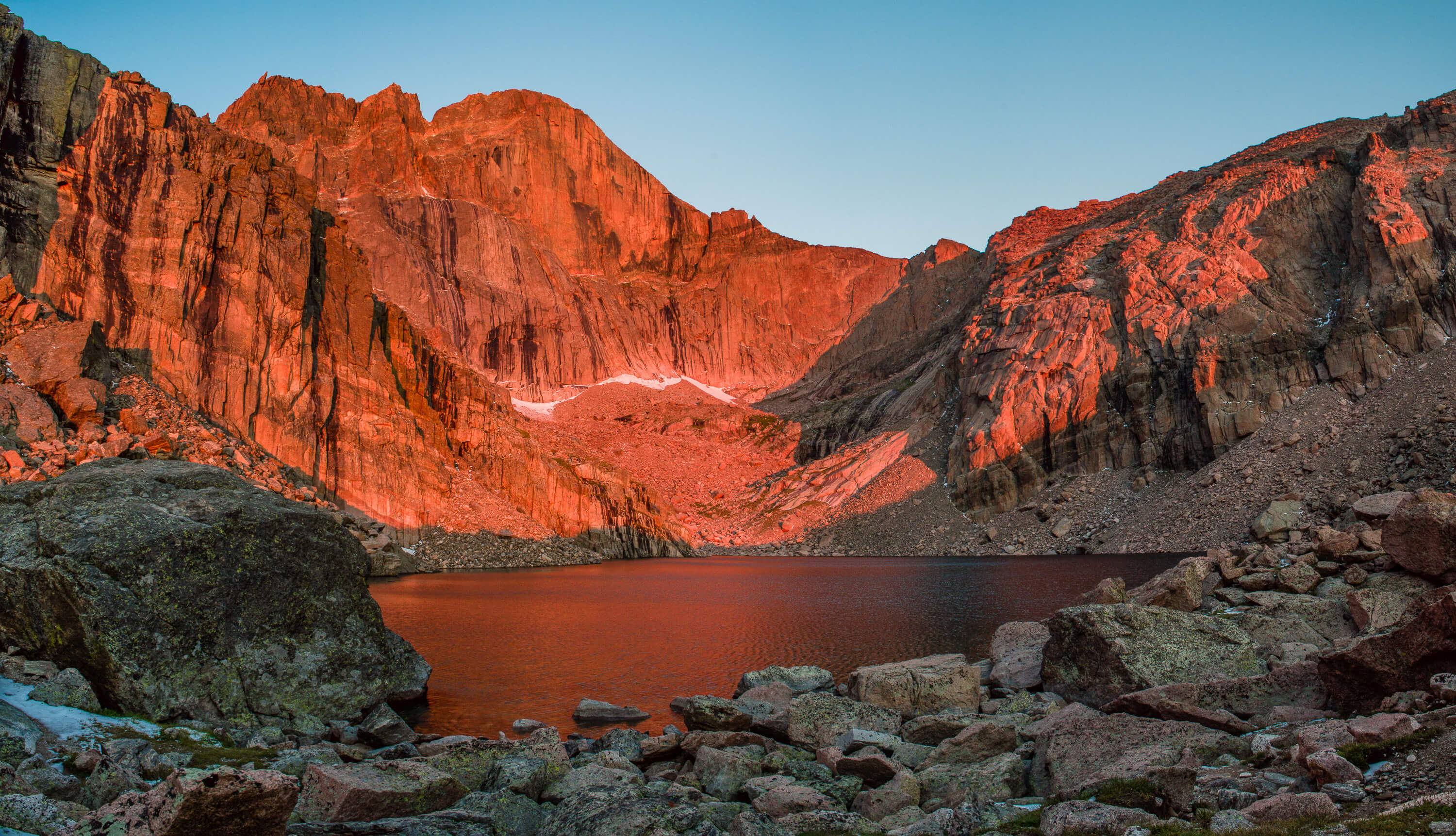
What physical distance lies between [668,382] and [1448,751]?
17113 cm

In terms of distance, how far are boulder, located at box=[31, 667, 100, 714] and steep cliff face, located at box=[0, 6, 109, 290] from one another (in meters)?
56.4

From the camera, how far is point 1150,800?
8719 mm

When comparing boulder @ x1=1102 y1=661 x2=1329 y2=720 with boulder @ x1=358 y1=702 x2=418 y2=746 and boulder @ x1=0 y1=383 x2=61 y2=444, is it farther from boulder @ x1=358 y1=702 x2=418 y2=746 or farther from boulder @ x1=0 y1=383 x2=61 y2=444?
boulder @ x1=0 y1=383 x2=61 y2=444

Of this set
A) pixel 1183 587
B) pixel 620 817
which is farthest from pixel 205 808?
pixel 1183 587

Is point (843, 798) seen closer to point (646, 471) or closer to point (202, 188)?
point (202, 188)

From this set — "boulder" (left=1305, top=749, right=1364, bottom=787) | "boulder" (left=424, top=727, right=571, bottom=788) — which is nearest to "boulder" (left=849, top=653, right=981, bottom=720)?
"boulder" (left=424, top=727, right=571, bottom=788)

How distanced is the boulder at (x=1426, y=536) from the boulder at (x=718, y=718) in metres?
15.2

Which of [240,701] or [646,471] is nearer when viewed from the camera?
[240,701]

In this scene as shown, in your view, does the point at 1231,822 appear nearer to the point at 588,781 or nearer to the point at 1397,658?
the point at 1397,658

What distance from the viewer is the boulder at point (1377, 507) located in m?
23.2

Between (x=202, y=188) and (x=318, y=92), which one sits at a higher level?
(x=318, y=92)

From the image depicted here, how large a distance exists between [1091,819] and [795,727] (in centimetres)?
826

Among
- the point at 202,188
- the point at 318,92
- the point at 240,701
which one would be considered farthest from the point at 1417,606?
the point at 318,92

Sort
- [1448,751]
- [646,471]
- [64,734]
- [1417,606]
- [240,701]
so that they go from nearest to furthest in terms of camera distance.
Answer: [1448,751], [64,734], [1417,606], [240,701], [646,471]
